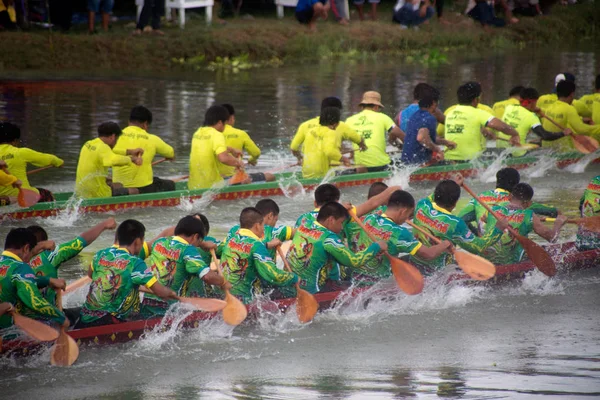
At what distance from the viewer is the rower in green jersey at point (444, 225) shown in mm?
8086

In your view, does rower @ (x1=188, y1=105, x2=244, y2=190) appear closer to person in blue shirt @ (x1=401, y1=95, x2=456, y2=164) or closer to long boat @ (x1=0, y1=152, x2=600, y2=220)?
long boat @ (x1=0, y1=152, x2=600, y2=220)

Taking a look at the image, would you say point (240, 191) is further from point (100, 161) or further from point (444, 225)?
point (444, 225)

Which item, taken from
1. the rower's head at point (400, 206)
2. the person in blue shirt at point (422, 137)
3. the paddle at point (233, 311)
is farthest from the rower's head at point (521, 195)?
the person in blue shirt at point (422, 137)

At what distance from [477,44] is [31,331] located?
18.7 meters

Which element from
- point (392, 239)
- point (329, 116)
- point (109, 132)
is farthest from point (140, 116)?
point (392, 239)

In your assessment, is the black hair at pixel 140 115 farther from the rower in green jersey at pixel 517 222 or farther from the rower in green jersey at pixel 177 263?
the rower in green jersey at pixel 517 222

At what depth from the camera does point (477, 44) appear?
940 inches

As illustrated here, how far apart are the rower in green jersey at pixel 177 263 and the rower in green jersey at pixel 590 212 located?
340 centimetres

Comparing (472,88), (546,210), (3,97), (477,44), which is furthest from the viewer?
(477,44)

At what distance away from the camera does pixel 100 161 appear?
1040 cm

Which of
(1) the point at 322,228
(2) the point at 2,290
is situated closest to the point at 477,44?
(1) the point at 322,228

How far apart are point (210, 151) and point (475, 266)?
12.8ft

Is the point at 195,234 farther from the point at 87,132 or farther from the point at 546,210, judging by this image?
the point at 87,132

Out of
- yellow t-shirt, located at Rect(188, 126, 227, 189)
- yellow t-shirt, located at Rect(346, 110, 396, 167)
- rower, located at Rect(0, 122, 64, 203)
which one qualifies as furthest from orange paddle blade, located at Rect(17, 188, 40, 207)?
yellow t-shirt, located at Rect(346, 110, 396, 167)
